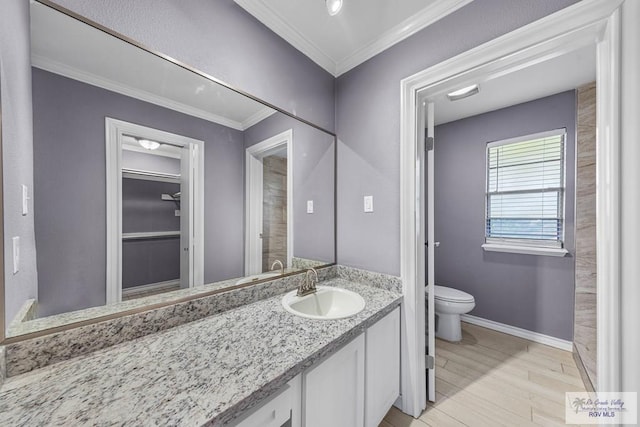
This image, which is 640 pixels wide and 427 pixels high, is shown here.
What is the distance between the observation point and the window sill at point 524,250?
2195 mm

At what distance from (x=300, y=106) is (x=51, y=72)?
119 centimetres

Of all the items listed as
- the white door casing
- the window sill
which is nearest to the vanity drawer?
the white door casing

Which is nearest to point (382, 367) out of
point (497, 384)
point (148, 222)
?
point (497, 384)

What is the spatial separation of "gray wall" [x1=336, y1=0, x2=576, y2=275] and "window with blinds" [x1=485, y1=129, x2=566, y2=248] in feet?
5.76

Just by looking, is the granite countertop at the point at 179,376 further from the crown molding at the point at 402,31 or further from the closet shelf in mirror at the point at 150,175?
the crown molding at the point at 402,31

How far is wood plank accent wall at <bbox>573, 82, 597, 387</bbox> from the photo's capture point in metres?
1.78

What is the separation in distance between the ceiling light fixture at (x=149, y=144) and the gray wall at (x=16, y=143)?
0.94ft

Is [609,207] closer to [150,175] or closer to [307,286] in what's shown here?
[307,286]

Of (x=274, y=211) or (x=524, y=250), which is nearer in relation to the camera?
(x=274, y=211)

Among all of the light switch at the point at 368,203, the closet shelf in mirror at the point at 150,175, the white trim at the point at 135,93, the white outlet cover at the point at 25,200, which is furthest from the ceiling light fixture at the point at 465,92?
the white outlet cover at the point at 25,200

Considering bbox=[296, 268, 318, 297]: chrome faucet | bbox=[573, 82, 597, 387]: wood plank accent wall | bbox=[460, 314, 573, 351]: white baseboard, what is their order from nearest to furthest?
1. bbox=[296, 268, 318, 297]: chrome faucet
2. bbox=[573, 82, 597, 387]: wood plank accent wall
3. bbox=[460, 314, 573, 351]: white baseboard

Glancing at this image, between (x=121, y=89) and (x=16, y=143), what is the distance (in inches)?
14.4

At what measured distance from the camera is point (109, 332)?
837 mm

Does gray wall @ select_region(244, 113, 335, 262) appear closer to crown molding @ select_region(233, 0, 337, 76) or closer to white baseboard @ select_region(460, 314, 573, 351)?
crown molding @ select_region(233, 0, 337, 76)
